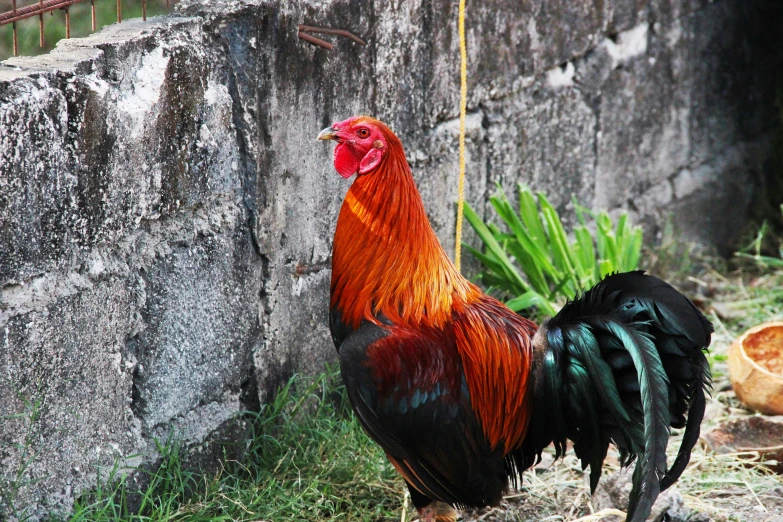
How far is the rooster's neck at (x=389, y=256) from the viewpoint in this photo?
2.73m

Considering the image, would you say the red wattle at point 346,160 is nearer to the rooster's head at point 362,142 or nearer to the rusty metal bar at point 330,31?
the rooster's head at point 362,142

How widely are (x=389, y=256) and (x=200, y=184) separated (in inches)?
26.2

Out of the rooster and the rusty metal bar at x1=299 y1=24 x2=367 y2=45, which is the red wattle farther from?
the rusty metal bar at x1=299 y1=24 x2=367 y2=45

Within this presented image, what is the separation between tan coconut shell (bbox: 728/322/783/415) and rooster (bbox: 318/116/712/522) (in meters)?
1.25

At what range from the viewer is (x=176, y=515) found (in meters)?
2.79

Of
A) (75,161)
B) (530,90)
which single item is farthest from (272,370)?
(530,90)

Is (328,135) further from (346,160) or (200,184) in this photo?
(200,184)

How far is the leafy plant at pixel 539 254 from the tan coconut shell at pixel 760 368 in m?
0.67

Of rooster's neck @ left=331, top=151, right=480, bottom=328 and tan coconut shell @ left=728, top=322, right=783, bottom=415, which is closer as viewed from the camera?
rooster's neck @ left=331, top=151, right=480, bottom=328

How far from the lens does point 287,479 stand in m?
3.12

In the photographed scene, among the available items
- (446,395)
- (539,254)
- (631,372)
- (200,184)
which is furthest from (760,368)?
(200,184)

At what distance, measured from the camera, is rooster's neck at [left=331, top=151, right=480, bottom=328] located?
2732 mm

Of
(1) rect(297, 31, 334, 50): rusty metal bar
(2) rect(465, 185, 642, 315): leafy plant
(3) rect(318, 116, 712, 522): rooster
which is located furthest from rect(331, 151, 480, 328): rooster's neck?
(2) rect(465, 185, 642, 315): leafy plant

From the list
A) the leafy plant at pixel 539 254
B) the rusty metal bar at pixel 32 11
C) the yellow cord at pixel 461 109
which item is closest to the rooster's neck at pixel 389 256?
the yellow cord at pixel 461 109
